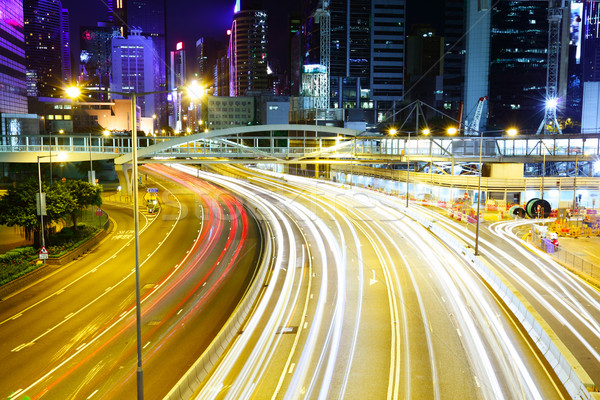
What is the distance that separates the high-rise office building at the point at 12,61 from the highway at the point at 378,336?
98893mm

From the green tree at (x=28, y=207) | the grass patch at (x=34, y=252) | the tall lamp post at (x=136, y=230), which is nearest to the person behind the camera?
the tall lamp post at (x=136, y=230)

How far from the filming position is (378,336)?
22.1 metres

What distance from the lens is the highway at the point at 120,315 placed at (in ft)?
62.4

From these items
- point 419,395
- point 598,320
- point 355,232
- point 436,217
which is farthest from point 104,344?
point 436,217

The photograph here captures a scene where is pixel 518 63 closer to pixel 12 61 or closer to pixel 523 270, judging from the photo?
pixel 12 61

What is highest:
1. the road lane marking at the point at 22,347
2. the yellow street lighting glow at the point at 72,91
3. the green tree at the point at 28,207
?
the yellow street lighting glow at the point at 72,91

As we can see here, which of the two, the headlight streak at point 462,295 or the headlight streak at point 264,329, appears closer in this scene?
the headlight streak at point 462,295

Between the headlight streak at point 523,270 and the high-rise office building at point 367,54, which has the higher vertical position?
the high-rise office building at point 367,54

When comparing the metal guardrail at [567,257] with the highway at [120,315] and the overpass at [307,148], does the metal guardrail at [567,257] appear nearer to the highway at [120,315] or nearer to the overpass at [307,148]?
the overpass at [307,148]

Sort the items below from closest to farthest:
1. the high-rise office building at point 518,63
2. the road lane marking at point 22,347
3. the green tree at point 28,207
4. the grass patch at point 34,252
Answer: the road lane marking at point 22,347 < the grass patch at point 34,252 < the green tree at point 28,207 < the high-rise office building at point 518,63

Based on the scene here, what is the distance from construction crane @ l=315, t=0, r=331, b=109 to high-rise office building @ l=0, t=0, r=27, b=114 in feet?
293

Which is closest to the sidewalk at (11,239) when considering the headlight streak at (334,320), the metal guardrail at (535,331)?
the headlight streak at (334,320)

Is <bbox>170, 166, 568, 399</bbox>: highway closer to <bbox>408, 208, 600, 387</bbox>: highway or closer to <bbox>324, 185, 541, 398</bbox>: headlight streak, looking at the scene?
<bbox>324, 185, 541, 398</bbox>: headlight streak

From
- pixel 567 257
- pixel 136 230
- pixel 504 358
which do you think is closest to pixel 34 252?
pixel 136 230
